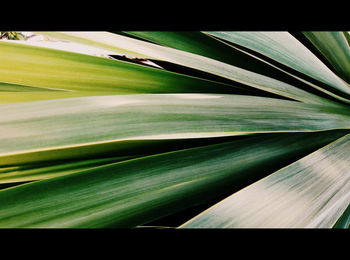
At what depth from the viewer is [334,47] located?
1.65 feet

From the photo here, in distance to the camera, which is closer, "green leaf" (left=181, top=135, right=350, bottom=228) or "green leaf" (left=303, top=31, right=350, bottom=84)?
"green leaf" (left=181, top=135, right=350, bottom=228)

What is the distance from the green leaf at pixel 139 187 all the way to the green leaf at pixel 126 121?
4 cm

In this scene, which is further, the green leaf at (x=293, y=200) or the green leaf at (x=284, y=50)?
the green leaf at (x=284, y=50)

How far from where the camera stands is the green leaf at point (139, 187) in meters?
0.31

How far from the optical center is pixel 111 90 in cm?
42

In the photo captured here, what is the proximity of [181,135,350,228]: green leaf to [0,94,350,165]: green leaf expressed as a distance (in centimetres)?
6

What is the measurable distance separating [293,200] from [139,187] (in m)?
0.21

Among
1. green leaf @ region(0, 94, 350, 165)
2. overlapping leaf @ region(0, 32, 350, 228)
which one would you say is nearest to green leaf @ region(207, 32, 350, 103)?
overlapping leaf @ region(0, 32, 350, 228)

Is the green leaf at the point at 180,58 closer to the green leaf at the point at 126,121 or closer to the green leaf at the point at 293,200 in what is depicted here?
the green leaf at the point at 126,121

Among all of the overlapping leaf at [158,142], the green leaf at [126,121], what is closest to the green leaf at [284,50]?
the overlapping leaf at [158,142]

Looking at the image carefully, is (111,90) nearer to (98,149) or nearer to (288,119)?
(98,149)

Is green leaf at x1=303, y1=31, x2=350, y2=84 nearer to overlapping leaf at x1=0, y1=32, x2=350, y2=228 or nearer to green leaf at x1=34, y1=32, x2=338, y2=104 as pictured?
overlapping leaf at x1=0, y1=32, x2=350, y2=228

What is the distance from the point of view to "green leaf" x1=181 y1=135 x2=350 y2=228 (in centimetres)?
32
